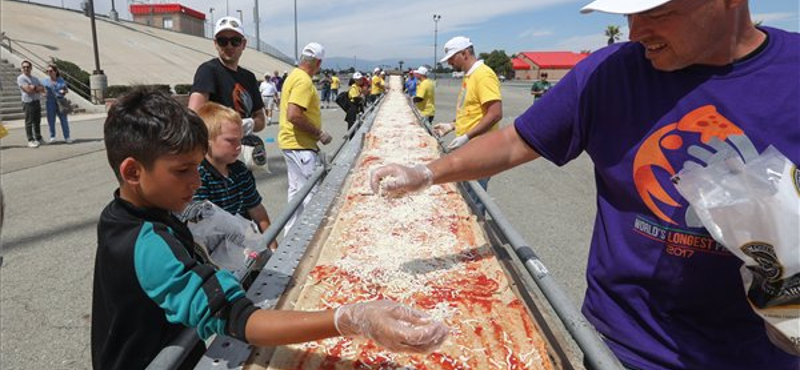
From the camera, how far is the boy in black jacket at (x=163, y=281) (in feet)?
4.30

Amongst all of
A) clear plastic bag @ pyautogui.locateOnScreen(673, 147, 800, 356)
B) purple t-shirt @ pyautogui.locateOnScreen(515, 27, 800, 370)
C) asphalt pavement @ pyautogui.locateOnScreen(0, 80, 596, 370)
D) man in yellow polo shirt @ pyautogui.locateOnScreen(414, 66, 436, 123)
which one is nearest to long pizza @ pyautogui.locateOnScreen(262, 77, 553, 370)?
purple t-shirt @ pyautogui.locateOnScreen(515, 27, 800, 370)

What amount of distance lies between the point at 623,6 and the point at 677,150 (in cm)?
43

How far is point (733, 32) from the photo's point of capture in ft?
4.37

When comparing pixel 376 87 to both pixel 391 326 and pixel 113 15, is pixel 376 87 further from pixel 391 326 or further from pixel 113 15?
pixel 113 15

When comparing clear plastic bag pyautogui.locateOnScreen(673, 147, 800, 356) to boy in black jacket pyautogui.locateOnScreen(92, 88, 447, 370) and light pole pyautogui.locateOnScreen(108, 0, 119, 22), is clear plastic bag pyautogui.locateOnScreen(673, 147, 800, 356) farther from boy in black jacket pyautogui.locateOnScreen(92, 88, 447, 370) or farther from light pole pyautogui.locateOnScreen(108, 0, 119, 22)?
light pole pyautogui.locateOnScreen(108, 0, 119, 22)

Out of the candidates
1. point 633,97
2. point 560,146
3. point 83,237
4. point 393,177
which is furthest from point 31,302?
point 633,97

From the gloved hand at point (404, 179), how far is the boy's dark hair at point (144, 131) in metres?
0.93

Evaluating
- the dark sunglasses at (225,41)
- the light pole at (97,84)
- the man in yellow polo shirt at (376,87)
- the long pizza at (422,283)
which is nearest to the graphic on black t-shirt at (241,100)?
the dark sunglasses at (225,41)

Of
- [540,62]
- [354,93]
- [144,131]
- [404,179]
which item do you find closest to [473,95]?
[404,179]

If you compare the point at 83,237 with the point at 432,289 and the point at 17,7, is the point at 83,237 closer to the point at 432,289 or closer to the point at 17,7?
the point at 432,289

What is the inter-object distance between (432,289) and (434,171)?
534 millimetres

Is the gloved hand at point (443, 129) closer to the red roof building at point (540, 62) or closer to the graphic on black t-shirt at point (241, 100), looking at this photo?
the graphic on black t-shirt at point (241, 100)

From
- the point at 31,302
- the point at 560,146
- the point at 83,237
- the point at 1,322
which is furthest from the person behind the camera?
the point at 83,237

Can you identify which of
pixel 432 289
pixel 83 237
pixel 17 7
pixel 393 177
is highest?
pixel 17 7
